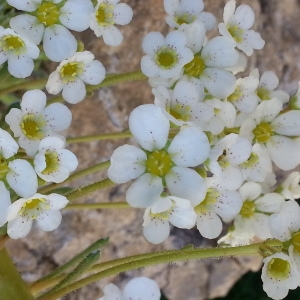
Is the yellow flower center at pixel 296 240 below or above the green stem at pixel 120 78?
below

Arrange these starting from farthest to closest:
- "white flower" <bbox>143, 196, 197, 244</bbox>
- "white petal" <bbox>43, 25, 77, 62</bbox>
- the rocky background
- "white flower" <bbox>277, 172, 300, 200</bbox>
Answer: the rocky background, "white flower" <bbox>277, 172, 300, 200</bbox>, "white petal" <bbox>43, 25, 77, 62</bbox>, "white flower" <bbox>143, 196, 197, 244</bbox>

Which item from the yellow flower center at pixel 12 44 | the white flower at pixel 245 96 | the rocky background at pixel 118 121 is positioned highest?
the yellow flower center at pixel 12 44

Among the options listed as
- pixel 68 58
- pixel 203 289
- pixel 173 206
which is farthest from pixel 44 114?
pixel 203 289

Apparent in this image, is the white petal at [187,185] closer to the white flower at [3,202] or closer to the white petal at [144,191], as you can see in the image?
the white petal at [144,191]

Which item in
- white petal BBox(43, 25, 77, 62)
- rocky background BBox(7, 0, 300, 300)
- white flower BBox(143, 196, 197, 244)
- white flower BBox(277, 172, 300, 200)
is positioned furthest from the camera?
rocky background BBox(7, 0, 300, 300)

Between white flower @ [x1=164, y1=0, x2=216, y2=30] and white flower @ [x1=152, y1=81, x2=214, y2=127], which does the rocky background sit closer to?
white flower @ [x1=164, y1=0, x2=216, y2=30]

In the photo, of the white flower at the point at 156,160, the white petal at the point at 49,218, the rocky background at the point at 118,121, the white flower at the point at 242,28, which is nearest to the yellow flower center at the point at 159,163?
the white flower at the point at 156,160

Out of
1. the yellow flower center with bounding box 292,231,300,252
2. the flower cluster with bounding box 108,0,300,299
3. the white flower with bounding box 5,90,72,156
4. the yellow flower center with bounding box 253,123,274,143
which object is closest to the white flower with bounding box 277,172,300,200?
the flower cluster with bounding box 108,0,300,299
